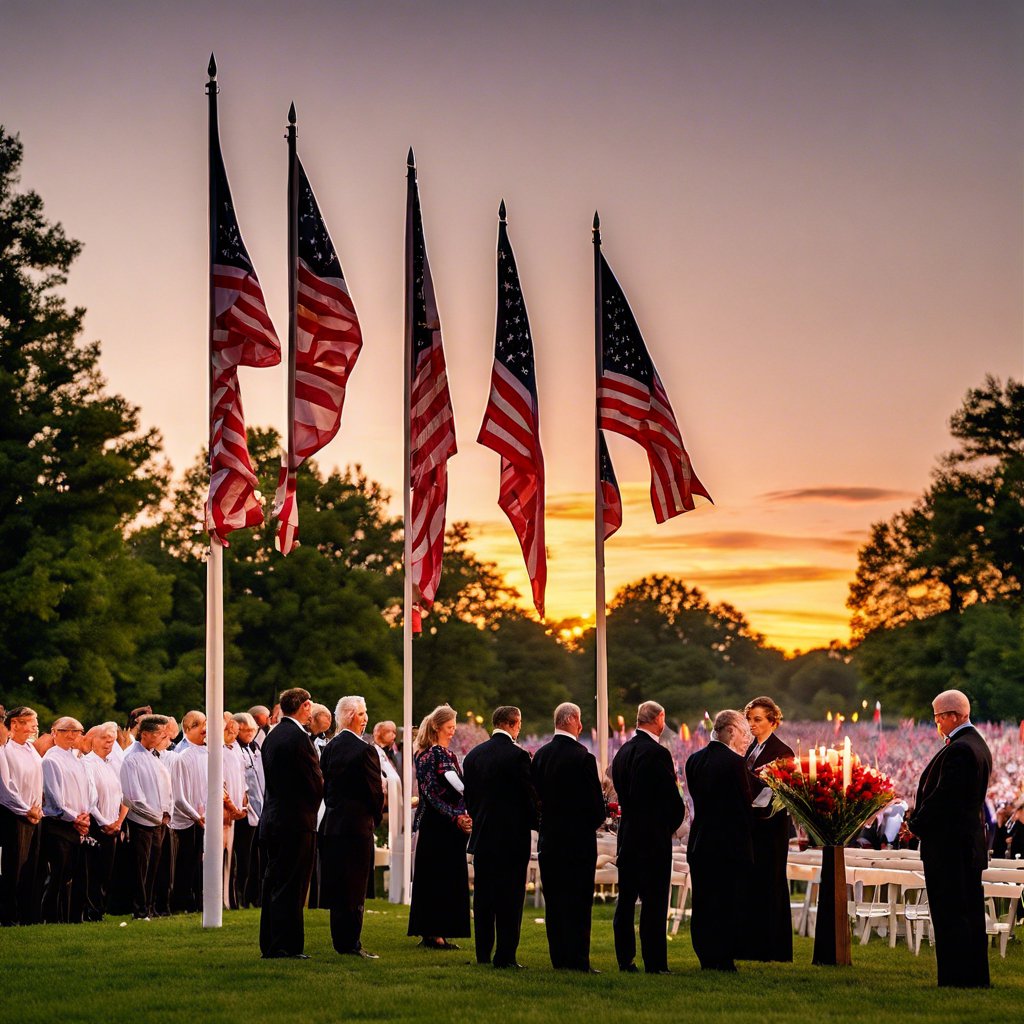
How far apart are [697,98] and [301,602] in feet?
96.3

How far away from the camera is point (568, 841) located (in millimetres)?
13578

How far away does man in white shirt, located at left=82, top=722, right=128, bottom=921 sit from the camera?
17.7 metres

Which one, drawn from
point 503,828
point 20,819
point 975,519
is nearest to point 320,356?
point 20,819

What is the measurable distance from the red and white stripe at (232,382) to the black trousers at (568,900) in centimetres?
491

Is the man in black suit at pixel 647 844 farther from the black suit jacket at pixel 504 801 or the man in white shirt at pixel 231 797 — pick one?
the man in white shirt at pixel 231 797

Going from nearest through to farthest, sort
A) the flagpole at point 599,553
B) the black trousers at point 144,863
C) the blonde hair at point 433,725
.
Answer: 1. the blonde hair at point 433,725
2. the black trousers at point 144,863
3. the flagpole at point 599,553

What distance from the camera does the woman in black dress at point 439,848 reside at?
15109mm

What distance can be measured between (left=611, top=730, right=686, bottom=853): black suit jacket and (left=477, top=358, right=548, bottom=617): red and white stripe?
511 centimetres

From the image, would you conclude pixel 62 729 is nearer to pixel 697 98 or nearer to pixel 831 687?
pixel 697 98

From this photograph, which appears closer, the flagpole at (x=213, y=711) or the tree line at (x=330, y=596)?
the flagpole at (x=213, y=711)

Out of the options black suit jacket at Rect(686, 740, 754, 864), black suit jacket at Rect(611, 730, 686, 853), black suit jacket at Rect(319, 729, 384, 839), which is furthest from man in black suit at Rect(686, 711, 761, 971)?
black suit jacket at Rect(319, 729, 384, 839)

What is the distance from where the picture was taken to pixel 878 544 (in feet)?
220

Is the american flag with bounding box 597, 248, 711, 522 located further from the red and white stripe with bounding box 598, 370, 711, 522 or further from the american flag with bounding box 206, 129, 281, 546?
the american flag with bounding box 206, 129, 281, 546

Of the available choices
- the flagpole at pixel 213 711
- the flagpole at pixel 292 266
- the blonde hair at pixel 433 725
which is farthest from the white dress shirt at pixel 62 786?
the blonde hair at pixel 433 725
